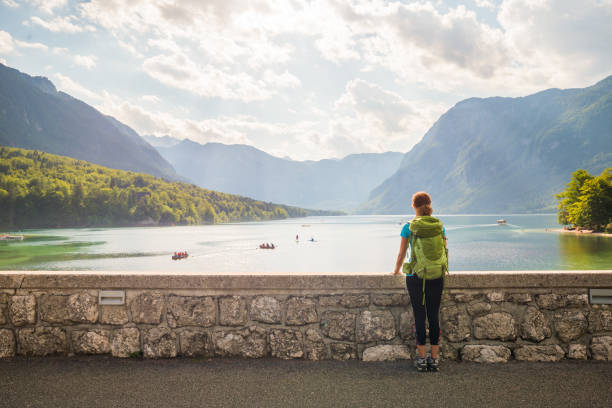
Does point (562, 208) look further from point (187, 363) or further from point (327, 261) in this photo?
point (187, 363)

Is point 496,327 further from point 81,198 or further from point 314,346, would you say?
point 81,198

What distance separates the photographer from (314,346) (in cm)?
466

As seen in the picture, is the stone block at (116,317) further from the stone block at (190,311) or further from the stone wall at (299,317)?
the stone block at (190,311)

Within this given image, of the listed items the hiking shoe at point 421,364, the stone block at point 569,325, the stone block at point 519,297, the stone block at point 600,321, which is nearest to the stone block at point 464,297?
the stone block at point 519,297

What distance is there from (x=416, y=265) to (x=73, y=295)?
3.94 m

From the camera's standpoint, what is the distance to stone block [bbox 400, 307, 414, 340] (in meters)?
4.65

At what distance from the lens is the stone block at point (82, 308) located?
4785mm

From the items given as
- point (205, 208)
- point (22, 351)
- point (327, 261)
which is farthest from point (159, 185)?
point (22, 351)

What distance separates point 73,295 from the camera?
4.80 meters

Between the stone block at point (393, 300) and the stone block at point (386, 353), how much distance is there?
1.54 feet

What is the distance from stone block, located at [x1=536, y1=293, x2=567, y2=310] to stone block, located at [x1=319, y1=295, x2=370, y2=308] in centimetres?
196

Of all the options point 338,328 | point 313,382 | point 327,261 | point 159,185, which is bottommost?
point 327,261

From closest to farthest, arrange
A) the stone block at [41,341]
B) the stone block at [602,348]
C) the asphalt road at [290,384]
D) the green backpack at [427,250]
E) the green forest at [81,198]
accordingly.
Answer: the asphalt road at [290,384] < the green backpack at [427,250] < the stone block at [602,348] < the stone block at [41,341] < the green forest at [81,198]

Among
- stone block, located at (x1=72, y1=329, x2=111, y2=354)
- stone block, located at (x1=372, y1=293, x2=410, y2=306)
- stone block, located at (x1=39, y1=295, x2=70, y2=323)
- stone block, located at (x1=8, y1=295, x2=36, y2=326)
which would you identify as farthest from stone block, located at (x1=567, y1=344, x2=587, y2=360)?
stone block, located at (x1=8, y1=295, x2=36, y2=326)
